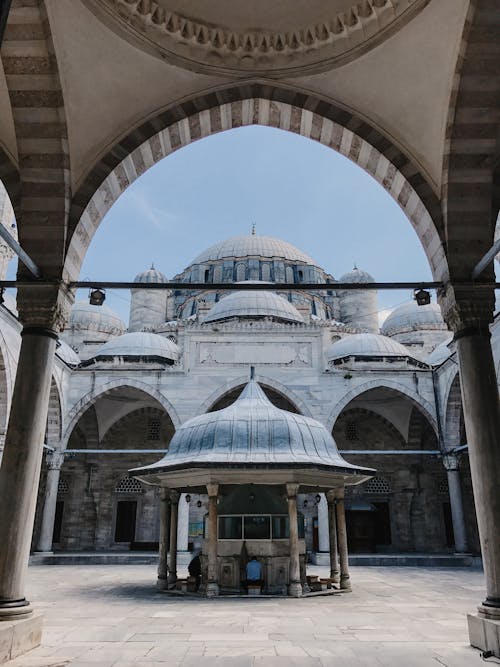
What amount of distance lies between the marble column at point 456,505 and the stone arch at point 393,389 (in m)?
1.07

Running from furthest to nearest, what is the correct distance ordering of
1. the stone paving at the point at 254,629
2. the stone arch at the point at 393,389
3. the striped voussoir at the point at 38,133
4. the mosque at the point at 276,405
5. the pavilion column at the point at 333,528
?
the stone arch at the point at 393,389 → the mosque at the point at 276,405 → the pavilion column at the point at 333,528 → the striped voussoir at the point at 38,133 → the stone paving at the point at 254,629

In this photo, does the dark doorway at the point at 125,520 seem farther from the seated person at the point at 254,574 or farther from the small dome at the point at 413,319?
the small dome at the point at 413,319

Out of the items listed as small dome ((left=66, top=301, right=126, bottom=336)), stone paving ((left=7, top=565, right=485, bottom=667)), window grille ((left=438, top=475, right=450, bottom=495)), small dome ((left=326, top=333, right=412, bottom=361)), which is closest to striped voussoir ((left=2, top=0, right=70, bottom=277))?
stone paving ((left=7, top=565, right=485, bottom=667))

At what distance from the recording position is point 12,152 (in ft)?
17.7

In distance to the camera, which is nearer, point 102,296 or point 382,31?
point 382,31

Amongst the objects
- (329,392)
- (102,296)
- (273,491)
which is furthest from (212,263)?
(102,296)

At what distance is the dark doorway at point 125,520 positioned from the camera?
2056 centimetres

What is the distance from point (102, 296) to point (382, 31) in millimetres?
4045

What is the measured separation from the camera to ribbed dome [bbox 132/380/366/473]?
827 centimetres

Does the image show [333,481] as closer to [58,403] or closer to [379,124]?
[379,124]

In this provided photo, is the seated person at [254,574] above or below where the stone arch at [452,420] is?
below

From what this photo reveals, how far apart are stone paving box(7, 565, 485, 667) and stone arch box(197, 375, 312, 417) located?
8314 mm

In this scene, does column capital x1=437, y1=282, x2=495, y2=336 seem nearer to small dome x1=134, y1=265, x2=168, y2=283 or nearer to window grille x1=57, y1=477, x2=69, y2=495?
window grille x1=57, y1=477, x2=69, y2=495

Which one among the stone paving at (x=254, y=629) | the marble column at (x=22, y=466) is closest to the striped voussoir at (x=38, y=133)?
the marble column at (x=22, y=466)
